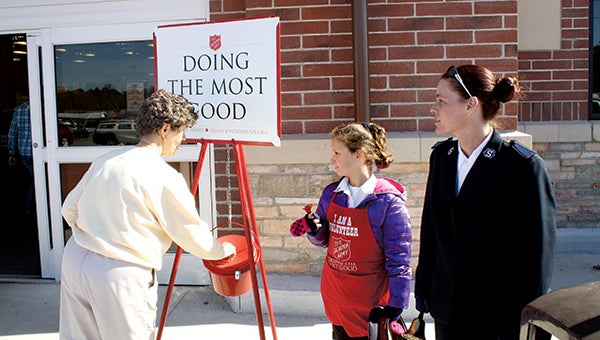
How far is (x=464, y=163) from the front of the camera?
237 cm

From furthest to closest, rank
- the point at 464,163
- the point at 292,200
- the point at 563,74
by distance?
the point at 563,74
the point at 292,200
the point at 464,163

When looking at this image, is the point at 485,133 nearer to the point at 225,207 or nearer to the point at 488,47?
the point at 488,47

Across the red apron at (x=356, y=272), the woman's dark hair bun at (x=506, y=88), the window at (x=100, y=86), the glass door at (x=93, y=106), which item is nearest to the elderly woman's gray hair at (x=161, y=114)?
the red apron at (x=356, y=272)

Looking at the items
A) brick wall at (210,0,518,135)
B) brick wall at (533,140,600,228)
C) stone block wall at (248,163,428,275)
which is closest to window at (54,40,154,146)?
brick wall at (210,0,518,135)

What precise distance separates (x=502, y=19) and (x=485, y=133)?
7.79 ft

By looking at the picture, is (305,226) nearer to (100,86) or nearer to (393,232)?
(393,232)

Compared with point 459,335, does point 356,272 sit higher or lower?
higher

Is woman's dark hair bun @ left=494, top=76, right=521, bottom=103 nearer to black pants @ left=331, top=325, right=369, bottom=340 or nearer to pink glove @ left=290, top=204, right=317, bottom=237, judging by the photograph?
pink glove @ left=290, top=204, right=317, bottom=237

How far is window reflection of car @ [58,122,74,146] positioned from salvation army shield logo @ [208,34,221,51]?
7.79ft

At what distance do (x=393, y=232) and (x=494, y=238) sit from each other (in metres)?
0.57

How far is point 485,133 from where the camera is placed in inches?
92.2

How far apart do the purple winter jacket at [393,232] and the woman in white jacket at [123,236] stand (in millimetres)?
821

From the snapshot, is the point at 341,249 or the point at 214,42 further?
the point at 214,42

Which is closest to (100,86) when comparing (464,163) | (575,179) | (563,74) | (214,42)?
(214,42)
